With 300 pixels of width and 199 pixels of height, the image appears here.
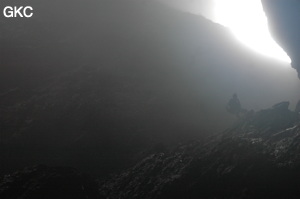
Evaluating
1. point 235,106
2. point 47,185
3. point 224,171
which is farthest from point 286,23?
point 47,185

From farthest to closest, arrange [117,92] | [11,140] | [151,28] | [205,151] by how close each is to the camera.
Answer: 1. [151,28]
2. [117,92]
3. [11,140]
4. [205,151]

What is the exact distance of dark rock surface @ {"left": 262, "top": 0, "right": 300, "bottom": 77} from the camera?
4253 centimetres

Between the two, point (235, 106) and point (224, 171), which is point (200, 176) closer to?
point (224, 171)

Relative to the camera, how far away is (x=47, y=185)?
25812mm

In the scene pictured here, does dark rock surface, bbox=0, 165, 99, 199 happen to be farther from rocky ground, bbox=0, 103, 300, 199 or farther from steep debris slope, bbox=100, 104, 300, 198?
steep debris slope, bbox=100, 104, 300, 198

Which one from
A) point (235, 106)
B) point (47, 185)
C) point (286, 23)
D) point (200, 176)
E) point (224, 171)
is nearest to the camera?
point (47, 185)

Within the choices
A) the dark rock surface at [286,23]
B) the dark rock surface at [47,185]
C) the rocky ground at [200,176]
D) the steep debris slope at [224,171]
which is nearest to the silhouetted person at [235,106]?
the dark rock surface at [286,23]

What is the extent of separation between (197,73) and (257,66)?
83.6ft

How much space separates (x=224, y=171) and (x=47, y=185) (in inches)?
584

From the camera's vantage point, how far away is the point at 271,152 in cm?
2741

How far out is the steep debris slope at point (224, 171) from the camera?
937 inches

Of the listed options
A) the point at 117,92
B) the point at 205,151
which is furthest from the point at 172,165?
the point at 117,92

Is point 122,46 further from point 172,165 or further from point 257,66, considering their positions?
point 172,165

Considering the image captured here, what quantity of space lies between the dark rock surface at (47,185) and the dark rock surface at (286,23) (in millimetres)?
33750
